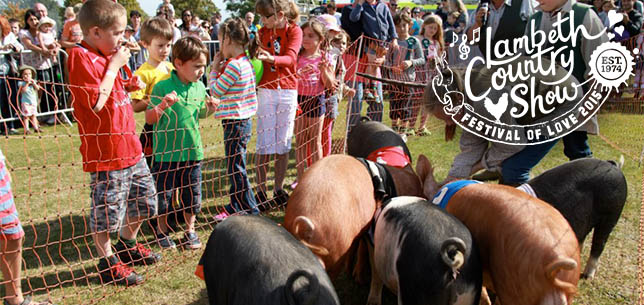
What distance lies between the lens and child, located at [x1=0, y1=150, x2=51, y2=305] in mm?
2561

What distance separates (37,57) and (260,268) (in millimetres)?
8573

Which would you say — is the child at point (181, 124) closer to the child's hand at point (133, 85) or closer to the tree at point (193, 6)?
the child's hand at point (133, 85)

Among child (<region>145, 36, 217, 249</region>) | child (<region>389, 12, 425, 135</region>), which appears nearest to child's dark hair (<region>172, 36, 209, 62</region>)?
child (<region>145, 36, 217, 249</region>)

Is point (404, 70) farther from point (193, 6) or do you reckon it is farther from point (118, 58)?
point (193, 6)

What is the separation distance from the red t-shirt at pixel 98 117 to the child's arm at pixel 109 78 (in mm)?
42

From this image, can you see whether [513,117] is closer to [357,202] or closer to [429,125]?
[357,202]

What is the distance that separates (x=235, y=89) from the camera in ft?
12.9

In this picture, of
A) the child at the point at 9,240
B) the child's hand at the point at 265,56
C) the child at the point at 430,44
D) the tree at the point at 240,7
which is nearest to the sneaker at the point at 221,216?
the child's hand at the point at 265,56

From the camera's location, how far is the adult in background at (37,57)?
8.28 meters

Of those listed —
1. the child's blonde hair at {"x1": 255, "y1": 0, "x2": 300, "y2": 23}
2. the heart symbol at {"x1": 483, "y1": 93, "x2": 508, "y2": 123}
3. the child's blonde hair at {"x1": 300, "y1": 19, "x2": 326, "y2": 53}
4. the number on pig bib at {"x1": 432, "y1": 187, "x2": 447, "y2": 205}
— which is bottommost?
the number on pig bib at {"x1": 432, "y1": 187, "x2": 447, "y2": 205}

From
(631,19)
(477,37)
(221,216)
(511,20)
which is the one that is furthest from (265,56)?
(631,19)

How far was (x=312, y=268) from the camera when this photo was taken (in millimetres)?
1918

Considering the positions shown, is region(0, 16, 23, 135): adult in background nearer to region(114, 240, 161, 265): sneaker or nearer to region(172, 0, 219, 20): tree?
region(114, 240, 161, 265): sneaker

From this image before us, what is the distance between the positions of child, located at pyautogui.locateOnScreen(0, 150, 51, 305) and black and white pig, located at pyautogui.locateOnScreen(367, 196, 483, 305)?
214cm
